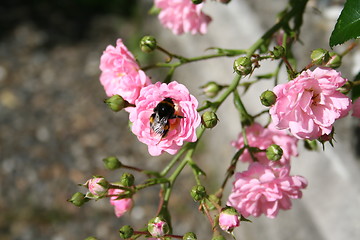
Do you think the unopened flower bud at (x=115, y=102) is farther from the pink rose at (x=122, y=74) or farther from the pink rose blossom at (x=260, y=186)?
the pink rose blossom at (x=260, y=186)

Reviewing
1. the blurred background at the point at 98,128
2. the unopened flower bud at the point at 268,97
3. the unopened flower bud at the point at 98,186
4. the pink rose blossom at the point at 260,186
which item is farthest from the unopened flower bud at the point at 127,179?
the blurred background at the point at 98,128

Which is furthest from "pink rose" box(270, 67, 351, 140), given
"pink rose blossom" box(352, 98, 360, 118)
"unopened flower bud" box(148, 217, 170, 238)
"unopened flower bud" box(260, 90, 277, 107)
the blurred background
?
the blurred background

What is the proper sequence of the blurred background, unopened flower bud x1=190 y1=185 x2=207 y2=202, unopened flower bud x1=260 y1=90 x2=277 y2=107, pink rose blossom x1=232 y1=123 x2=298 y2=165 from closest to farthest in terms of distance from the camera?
unopened flower bud x1=260 y1=90 x2=277 y2=107 → unopened flower bud x1=190 y1=185 x2=207 y2=202 → pink rose blossom x1=232 y1=123 x2=298 y2=165 → the blurred background

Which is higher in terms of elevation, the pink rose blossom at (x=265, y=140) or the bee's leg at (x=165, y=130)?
the bee's leg at (x=165, y=130)

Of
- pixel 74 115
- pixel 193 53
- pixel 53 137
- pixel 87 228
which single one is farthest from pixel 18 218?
pixel 193 53

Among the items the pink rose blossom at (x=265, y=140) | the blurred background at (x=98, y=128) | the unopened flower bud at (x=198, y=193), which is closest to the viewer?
the unopened flower bud at (x=198, y=193)

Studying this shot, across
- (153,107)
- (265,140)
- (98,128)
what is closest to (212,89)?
(265,140)

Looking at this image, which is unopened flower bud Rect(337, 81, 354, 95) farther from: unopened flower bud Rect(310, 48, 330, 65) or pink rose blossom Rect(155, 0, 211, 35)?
pink rose blossom Rect(155, 0, 211, 35)
